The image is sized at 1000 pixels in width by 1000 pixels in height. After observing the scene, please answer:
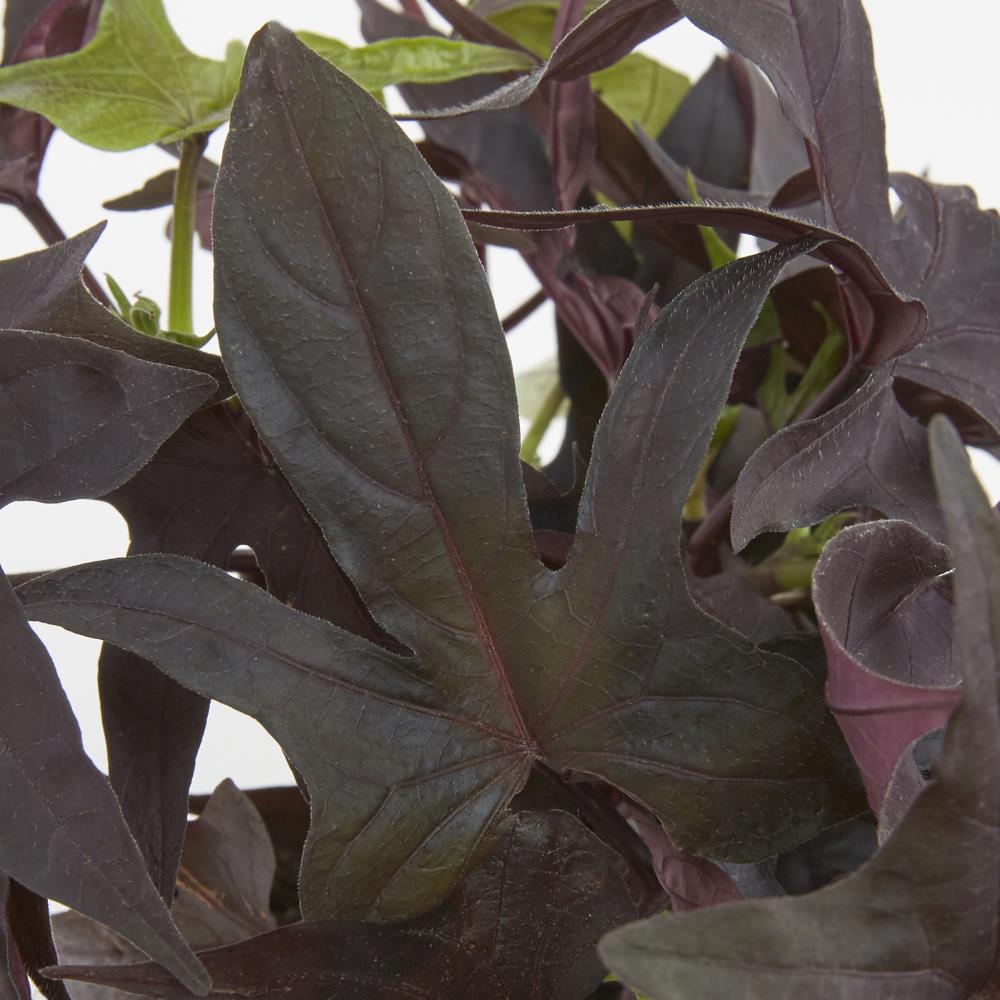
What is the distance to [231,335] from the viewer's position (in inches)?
9.7

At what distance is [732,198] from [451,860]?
30cm

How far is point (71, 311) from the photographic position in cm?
28

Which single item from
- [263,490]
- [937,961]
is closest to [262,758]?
[263,490]

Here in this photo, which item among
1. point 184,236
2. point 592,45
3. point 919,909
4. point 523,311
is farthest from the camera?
point 523,311

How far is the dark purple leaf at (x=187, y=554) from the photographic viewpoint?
30 centimetres

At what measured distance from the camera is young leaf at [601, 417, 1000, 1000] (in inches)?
7.0

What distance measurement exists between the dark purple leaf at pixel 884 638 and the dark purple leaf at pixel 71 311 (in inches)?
6.4

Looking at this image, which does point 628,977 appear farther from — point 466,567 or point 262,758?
point 262,758

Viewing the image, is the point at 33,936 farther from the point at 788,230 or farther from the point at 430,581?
the point at 788,230

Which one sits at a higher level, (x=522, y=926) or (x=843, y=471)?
(x=843, y=471)

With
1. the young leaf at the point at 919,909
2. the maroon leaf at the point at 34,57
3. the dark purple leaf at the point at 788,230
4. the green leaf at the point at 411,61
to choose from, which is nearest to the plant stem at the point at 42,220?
the maroon leaf at the point at 34,57

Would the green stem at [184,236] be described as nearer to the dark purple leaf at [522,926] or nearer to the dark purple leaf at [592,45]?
the dark purple leaf at [592,45]

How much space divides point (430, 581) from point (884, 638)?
0.38 feet

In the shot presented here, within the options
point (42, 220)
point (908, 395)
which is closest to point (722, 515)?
point (908, 395)
